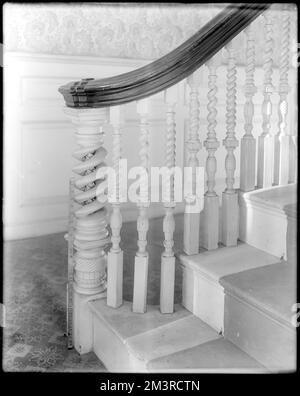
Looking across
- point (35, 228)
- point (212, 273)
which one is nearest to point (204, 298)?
point (212, 273)

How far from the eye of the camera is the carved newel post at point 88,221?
1.82 metres

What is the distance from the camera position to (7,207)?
11.6 ft

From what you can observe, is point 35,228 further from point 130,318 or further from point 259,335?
point 259,335

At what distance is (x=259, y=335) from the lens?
150 centimetres

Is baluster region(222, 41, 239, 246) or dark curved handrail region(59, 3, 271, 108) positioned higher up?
dark curved handrail region(59, 3, 271, 108)

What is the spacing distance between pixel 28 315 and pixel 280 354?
121 cm

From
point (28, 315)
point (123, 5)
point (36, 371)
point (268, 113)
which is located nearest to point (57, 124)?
point (123, 5)

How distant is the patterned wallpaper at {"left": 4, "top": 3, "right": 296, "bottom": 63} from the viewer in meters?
3.43

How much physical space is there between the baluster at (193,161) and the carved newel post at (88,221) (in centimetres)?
31

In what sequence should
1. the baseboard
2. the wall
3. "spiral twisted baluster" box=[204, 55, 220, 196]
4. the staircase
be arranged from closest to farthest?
the staircase < "spiral twisted baluster" box=[204, 55, 220, 196] < the wall < the baseboard

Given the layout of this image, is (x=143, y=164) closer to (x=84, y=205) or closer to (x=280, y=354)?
(x=84, y=205)

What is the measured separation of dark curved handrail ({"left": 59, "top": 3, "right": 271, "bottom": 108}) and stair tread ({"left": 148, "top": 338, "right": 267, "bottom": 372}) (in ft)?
2.75

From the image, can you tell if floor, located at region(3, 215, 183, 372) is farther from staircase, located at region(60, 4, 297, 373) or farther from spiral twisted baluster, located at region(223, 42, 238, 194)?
spiral twisted baluster, located at region(223, 42, 238, 194)

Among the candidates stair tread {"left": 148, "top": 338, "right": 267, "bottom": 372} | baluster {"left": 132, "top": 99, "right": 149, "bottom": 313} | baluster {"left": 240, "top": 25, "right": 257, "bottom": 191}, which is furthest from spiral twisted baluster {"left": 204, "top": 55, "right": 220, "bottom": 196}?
stair tread {"left": 148, "top": 338, "right": 267, "bottom": 372}
